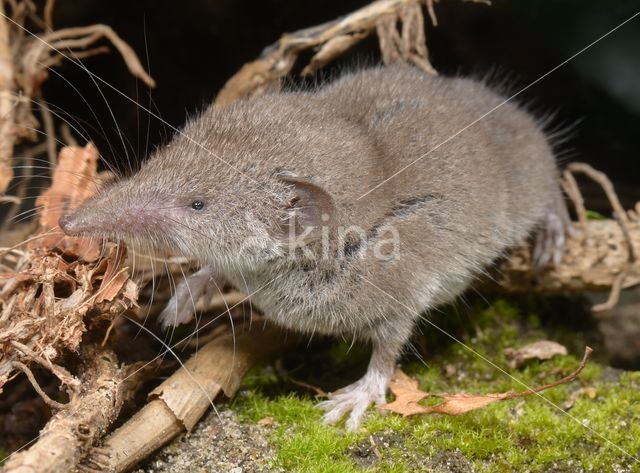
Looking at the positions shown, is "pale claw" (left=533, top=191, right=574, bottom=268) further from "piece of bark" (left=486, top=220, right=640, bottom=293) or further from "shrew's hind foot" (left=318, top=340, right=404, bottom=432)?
"shrew's hind foot" (left=318, top=340, right=404, bottom=432)

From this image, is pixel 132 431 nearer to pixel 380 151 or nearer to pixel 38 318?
pixel 38 318

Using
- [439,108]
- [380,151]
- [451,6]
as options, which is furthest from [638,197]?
[380,151]

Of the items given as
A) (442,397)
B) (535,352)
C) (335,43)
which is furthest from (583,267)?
(335,43)

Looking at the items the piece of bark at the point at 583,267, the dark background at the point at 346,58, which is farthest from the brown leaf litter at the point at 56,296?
the piece of bark at the point at 583,267

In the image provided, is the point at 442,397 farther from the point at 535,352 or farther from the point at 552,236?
the point at 552,236

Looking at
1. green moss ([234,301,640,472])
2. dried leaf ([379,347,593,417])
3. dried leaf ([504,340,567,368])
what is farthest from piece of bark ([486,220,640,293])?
dried leaf ([379,347,593,417])

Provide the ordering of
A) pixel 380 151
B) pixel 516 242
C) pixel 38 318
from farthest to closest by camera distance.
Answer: pixel 516 242 → pixel 380 151 → pixel 38 318
